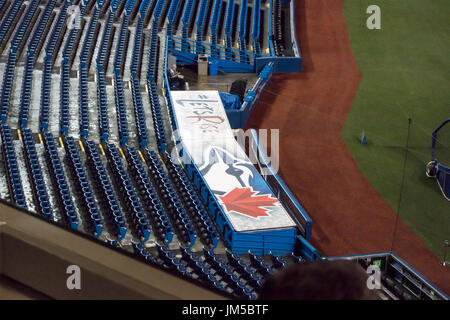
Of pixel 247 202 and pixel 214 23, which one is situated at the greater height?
pixel 214 23

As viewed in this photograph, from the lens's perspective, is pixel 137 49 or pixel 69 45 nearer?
pixel 69 45

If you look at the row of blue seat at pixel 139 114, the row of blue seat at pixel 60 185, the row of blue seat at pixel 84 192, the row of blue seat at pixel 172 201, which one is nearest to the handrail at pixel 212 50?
the row of blue seat at pixel 139 114

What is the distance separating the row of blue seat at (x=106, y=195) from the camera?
1348cm

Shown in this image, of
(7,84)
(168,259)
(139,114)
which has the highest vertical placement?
(7,84)

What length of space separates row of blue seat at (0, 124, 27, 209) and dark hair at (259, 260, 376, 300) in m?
11.8

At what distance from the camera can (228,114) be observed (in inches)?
762

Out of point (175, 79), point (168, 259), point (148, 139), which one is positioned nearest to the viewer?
point (168, 259)

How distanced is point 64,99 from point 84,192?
14.9ft

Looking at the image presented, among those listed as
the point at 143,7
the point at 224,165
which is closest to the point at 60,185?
the point at 224,165

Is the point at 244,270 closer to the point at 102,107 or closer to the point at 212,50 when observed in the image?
the point at 102,107

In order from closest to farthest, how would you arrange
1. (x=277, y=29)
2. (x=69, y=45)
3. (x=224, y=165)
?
1. (x=224, y=165)
2. (x=69, y=45)
3. (x=277, y=29)

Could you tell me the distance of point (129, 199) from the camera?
1424cm

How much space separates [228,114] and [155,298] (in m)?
17.6
